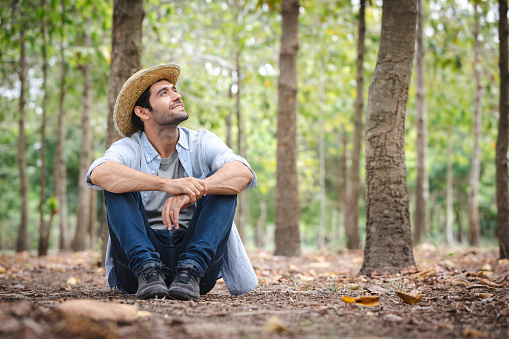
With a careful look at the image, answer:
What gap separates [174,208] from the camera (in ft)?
9.70

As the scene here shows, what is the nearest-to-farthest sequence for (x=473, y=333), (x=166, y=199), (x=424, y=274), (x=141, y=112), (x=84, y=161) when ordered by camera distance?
(x=473, y=333) < (x=166, y=199) < (x=141, y=112) < (x=424, y=274) < (x=84, y=161)

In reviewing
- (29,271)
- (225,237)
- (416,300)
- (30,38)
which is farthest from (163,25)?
(416,300)

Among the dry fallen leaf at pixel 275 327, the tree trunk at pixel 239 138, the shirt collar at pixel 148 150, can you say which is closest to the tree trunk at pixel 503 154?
the shirt collar at pixel 148 150

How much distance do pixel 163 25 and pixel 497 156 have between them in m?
7.53

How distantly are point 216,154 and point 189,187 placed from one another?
46cm

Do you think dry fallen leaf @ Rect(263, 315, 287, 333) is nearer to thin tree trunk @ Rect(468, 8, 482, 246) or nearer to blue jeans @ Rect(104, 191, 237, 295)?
blue jeans @ Rect(104, 191, 237, 295)

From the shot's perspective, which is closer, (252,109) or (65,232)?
(65,232)

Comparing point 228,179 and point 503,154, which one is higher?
point 503,154

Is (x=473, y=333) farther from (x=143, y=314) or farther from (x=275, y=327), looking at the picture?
(x=143, y=314)

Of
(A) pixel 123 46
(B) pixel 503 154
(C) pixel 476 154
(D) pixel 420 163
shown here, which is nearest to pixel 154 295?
(A) pixel 123 46

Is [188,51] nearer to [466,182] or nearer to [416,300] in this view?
[416,300]

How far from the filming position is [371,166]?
4.25m

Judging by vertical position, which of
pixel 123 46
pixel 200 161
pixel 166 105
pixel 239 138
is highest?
pixel 123 46

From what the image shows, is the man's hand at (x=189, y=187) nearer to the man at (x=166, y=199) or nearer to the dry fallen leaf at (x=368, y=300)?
the man at (x=166, y=199)
